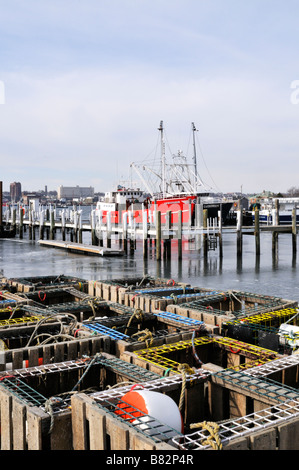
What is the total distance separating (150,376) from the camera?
7.15 metres

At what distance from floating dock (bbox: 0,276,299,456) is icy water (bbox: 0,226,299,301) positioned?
15.8 metres

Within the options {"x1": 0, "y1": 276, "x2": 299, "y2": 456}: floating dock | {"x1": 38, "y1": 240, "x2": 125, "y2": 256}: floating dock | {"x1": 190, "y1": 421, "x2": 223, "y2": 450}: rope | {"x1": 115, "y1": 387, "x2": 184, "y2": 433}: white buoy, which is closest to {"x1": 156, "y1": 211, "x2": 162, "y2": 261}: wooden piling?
{"x1": 38, "y1": 240, "x2": 125, "y2": 256}: floating dock

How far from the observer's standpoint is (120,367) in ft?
24.7

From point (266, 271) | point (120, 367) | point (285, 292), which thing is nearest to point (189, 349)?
point (120, 367)

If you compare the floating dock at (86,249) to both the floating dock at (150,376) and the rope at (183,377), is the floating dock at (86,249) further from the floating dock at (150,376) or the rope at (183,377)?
the rope at (183,377)

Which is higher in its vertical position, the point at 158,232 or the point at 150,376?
the point at 158,232

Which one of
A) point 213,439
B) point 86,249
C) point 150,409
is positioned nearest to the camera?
point 213,439

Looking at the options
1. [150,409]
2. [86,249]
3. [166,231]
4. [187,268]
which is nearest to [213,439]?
[150,409]

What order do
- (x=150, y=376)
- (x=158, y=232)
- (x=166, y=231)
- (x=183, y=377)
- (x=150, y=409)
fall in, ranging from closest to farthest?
1. (x=150, y=409)
2. (x=183, y=377)
3. (x=150, y=376)
4. (x=158, y=232)
5. (x=166, y=231)

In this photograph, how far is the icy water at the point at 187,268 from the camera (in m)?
29.9

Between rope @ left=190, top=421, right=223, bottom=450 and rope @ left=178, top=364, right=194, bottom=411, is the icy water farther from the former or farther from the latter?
rope @ left=190, top=421, right=223, bottom=450

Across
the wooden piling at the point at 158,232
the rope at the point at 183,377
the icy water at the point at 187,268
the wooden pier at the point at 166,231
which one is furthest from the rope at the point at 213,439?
the wooden piling at the point at 158,232

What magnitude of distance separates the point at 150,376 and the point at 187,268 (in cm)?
2981

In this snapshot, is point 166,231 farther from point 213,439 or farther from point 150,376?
point 213,439
